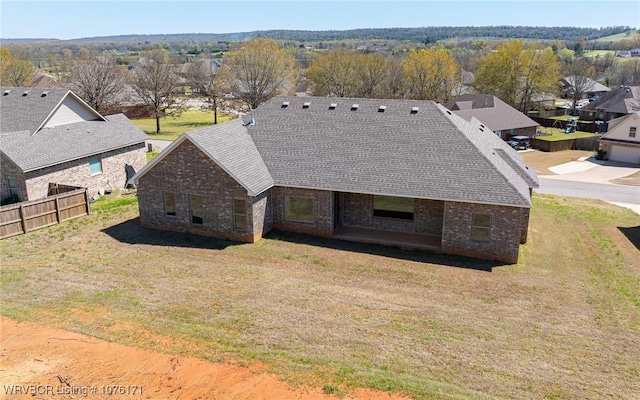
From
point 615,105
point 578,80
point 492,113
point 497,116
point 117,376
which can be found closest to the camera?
point 117,376

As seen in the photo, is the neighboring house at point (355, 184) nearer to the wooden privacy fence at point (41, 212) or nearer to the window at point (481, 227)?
the window at point (481, 227)

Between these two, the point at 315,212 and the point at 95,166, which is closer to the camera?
the point at 315,212

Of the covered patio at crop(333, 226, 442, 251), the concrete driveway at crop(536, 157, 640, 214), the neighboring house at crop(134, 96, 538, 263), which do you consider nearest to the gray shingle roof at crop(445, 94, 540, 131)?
the concrete driveway at crop(536, 157, 640, 214)

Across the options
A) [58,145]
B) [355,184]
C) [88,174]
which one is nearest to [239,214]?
[355,184]

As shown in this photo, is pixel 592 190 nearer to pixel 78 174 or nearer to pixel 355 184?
pixel 355 184

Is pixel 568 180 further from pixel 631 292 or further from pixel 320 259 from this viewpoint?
pixel 320 259

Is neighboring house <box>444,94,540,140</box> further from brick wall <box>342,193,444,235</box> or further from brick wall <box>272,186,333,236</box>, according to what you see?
brick wall <box>272,186,333,236</box>
